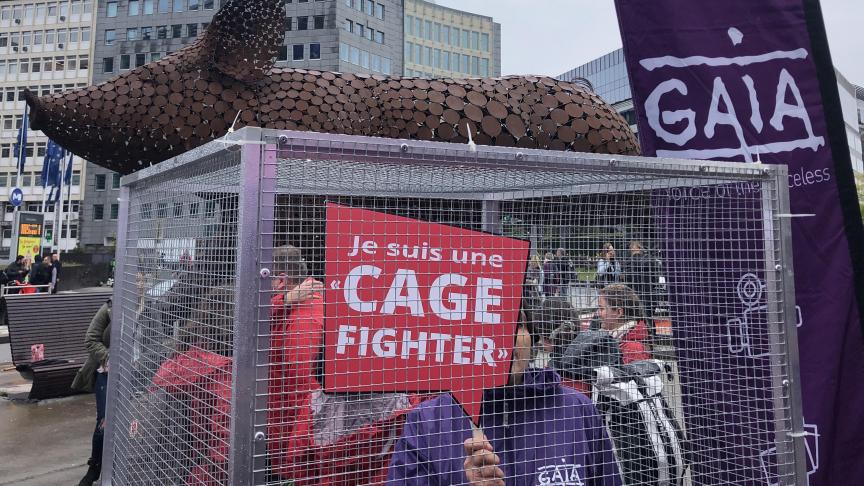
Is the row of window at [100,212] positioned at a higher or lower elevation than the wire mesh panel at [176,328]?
higher

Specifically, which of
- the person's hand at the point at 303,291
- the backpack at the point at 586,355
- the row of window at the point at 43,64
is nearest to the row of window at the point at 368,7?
the row of window at the point at 43,64

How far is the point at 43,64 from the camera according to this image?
2067 inches

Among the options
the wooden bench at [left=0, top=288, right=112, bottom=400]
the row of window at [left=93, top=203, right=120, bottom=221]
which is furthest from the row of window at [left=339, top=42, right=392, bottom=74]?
the wooden bench at [left=0, top=288, right=112, bottom=400]

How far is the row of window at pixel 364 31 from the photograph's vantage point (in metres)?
38.1

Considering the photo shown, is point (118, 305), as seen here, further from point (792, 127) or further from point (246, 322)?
point (792, 127)

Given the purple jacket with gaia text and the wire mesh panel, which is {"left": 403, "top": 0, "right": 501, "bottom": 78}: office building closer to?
the wire mesh panel

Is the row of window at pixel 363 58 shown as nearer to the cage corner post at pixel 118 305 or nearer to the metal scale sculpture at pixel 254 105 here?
the metal scale sculpture at pixel 254 105

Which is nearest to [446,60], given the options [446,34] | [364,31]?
[446,34]

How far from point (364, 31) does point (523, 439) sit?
40.8m

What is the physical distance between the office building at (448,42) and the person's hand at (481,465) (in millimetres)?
48892

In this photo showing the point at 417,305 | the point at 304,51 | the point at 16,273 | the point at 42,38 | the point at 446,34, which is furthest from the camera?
the point at 42,38

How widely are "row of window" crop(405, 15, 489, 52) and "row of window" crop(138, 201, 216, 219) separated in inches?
1962

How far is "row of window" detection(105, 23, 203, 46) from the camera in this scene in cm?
3853

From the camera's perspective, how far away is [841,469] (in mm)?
2498
